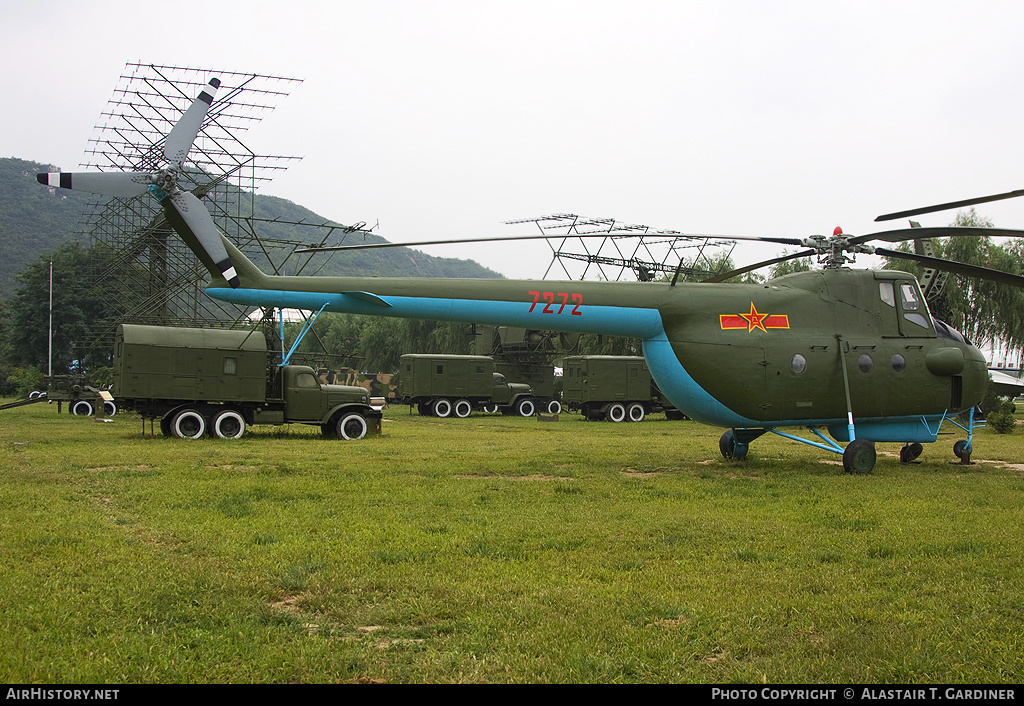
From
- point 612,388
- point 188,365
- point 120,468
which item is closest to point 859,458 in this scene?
point 120,468

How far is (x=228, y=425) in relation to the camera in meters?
18.7

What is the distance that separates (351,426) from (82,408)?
15.1m

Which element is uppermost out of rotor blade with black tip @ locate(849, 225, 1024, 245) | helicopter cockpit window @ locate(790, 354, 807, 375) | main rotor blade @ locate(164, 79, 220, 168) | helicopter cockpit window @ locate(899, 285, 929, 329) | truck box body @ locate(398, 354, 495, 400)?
main rotor blade @ locate(164, 79, 220, 168)

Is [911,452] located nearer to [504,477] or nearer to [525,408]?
[504,477]

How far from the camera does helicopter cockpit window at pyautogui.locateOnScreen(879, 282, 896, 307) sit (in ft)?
43.9

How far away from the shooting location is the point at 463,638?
4.35 meters

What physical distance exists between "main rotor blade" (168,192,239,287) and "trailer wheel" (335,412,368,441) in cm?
716

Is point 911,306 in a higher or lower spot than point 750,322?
higher

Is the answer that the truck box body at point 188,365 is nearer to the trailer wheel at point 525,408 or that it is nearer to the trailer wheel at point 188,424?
the trailer wheel at point 188,424

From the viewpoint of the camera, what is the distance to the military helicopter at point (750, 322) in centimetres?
1216

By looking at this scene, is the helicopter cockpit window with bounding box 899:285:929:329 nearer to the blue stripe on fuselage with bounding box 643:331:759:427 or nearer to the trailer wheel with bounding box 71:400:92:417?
Result: the blue stripe on fuselage with bounding box 643:331:759:427

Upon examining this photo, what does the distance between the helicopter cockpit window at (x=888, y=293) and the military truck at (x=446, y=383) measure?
20545 millimetres

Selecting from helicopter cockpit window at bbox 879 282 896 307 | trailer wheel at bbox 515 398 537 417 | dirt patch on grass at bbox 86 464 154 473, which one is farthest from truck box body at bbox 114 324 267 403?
trailer wheel at bbox 515 398 537 417
